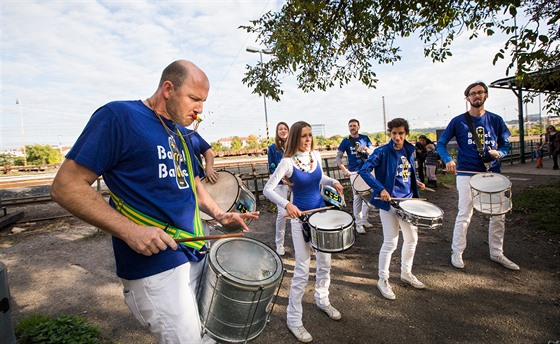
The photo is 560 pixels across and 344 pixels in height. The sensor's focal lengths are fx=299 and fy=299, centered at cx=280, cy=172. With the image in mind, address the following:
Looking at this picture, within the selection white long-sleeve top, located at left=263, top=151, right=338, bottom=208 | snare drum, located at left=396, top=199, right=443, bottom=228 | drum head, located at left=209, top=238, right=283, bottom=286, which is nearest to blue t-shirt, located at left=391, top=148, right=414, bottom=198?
snare drum, located at left=396, top=199, right=443, bottom=228

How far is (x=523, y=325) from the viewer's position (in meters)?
3.08

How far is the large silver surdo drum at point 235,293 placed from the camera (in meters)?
1.70

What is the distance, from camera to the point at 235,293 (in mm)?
1700

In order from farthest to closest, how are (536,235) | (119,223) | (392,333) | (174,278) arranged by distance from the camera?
(536,235) < (392,333) < (174,278) < (119,223)

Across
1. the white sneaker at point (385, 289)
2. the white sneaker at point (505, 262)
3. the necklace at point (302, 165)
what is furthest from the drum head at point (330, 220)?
the white sneaker at point (505, 262)

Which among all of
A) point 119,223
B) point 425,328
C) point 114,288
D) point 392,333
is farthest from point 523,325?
point 114,288

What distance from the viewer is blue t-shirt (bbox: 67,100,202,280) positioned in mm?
1456

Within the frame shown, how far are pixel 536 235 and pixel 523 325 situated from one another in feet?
11.0

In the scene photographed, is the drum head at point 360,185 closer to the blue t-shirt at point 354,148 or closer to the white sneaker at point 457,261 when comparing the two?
the blue t-shirt at point 354,148

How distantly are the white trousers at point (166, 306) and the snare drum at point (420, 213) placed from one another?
2.65 m

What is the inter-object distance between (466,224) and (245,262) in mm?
3935

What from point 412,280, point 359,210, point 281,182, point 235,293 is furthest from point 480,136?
point 235,293

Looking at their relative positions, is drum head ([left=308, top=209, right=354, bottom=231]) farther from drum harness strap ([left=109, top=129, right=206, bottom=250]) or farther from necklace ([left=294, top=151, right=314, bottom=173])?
drum harness strap ([left=109, top=129, right=206, bottom=250])

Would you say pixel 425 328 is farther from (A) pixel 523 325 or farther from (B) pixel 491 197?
(B) pixel 491 197
